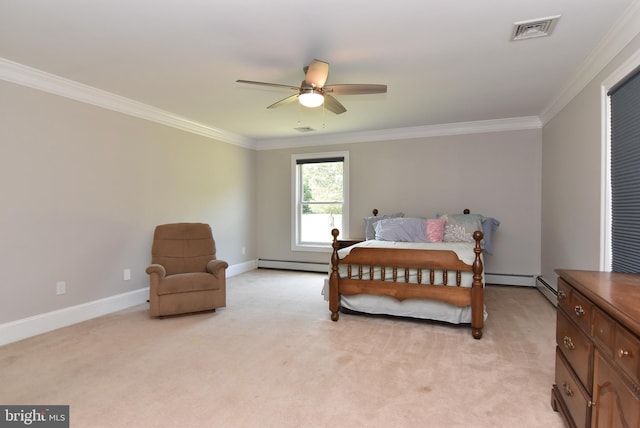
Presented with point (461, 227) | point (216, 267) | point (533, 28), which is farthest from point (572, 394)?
point (216, 267)

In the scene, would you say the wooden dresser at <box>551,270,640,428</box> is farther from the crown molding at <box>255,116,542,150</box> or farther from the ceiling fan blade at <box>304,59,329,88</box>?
the crown molding at <box>255,116,542,150</box>

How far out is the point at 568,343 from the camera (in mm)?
1679

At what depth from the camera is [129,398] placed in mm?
2008

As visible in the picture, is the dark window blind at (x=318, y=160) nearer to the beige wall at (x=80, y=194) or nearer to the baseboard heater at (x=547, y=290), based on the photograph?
the beige wall at (x=80, y=194)

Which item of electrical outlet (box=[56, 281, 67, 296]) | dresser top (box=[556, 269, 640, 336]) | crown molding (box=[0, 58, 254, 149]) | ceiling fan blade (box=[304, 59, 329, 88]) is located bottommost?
electrical outlet (box=[56, 281, 67, 296])

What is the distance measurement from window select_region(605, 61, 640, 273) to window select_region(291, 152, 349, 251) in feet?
11.8

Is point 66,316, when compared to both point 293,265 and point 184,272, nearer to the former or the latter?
point 184,272

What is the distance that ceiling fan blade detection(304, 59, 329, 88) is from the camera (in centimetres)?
244

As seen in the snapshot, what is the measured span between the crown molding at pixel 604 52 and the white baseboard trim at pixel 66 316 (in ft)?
16.5

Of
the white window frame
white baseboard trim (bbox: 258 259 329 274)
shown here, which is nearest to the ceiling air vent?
the white window frame

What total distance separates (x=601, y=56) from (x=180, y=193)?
184 inches
